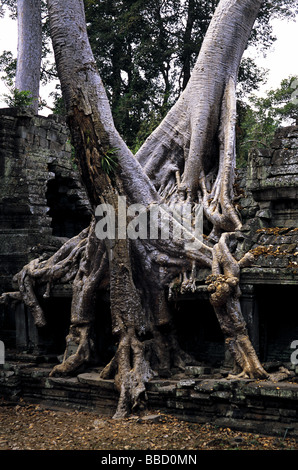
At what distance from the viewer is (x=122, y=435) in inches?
234

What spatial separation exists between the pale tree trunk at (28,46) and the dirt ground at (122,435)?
29.7ft

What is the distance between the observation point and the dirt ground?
5.64 meters

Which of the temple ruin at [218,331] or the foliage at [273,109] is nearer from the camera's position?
the temple ruin at [218,331]

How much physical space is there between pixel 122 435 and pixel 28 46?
10.7 metres

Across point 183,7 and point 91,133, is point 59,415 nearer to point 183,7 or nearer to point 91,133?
point 91,133

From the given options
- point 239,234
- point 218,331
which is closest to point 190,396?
point 218,331

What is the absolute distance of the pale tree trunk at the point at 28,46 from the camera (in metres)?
14.0

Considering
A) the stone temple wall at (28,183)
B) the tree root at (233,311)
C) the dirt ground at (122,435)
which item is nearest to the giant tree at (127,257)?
the tree root at (233,311)

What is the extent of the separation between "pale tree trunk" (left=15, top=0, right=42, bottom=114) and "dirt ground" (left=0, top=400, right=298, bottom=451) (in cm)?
905

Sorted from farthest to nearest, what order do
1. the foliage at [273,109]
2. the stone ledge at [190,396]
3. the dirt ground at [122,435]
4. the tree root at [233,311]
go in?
the foliage at [273,109]
the tree root at [233,311]
the stone ledge at [190,396]
the dirt ground at [122,435]

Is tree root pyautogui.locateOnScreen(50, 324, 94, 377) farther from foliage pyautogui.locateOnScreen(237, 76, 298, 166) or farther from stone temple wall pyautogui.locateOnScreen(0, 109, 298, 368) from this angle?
foliage pyautogui.locateOnScreen(237, 76, 298, 166)

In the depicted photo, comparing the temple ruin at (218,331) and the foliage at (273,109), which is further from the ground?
the foliage at (273,109)

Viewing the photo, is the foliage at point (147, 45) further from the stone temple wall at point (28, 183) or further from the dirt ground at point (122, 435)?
the dirt ground at point (122, 435)

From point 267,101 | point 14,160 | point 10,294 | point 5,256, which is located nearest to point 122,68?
point 267,101
